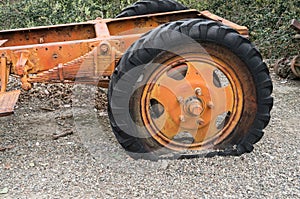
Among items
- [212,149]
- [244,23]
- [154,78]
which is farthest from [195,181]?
[244,23]

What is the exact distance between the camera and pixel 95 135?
4.02 metres

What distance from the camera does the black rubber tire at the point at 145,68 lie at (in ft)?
10.4

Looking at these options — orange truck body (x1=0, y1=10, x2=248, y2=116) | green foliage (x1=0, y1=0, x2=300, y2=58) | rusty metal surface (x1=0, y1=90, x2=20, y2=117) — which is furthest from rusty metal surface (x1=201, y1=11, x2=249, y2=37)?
green foliage (x1=0, y1=0, x2=300, y2=58)

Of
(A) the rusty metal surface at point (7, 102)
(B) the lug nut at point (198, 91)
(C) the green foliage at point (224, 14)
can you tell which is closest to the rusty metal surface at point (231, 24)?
(B) the lug nut at point (198, 91)

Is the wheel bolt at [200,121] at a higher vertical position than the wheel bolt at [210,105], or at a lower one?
lower

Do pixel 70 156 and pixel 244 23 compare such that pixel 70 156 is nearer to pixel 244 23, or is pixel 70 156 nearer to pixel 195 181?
pixel 195 181

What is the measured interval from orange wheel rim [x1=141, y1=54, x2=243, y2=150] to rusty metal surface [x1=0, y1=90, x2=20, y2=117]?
3.29 feet

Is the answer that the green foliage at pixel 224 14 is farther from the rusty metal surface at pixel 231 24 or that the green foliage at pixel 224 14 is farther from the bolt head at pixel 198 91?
the bolt head at pixel 198 91

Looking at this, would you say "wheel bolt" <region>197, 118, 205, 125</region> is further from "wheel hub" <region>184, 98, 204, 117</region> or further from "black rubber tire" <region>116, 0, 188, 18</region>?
"black rubber tire" <region>116, 0, 188, 18</region>

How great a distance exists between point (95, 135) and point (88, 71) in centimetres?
76

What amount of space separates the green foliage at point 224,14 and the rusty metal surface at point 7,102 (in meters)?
4.01

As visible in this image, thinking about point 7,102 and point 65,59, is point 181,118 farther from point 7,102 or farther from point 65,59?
point 7,102

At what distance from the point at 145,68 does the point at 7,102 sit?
114cm

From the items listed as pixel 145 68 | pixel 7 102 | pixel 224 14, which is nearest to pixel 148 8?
pixel 145 68
